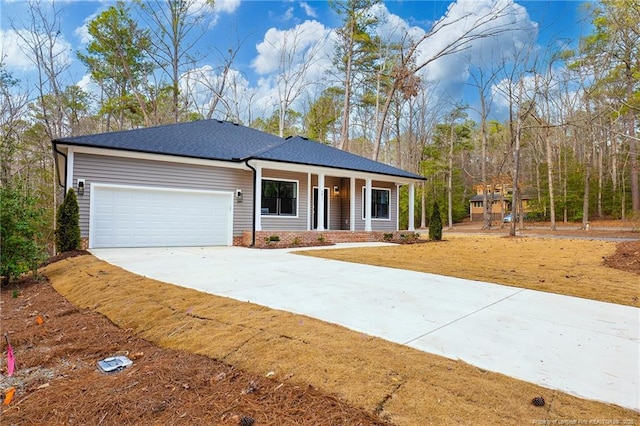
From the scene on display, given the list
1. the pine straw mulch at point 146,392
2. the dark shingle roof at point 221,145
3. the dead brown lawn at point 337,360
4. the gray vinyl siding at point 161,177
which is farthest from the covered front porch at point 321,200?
the pine straw mulch at point 146,392

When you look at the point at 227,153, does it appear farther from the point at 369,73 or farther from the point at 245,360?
the point at 369,73

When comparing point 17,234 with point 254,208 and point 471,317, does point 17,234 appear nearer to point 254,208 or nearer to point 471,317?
point 254,208

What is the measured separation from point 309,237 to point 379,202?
5.16m

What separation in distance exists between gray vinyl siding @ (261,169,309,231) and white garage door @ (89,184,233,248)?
5.18 feet

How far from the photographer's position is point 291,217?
44.7ft

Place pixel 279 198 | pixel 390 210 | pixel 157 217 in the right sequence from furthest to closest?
pixel 390 210
pixel 279 198
pixel 157 217

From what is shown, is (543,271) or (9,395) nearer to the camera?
(9,395)

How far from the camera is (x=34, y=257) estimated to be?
647cm

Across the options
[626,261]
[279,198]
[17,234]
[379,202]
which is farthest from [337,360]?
[379,202]

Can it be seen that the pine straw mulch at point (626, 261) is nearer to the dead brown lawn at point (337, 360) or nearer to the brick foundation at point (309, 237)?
the dead brown lawn at point (337, 360)

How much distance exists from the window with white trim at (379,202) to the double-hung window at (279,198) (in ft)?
12.3

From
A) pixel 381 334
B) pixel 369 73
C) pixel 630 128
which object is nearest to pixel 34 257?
pixel 381 334

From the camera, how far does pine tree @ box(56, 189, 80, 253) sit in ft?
30.1

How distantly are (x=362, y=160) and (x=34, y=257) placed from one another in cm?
1284
